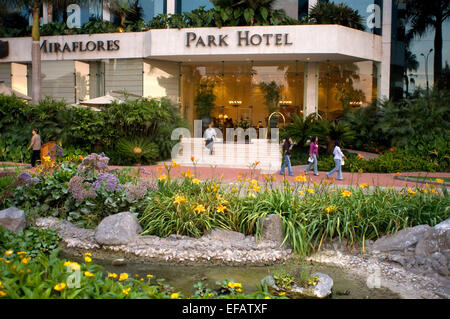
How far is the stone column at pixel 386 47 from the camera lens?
2628 centimetres

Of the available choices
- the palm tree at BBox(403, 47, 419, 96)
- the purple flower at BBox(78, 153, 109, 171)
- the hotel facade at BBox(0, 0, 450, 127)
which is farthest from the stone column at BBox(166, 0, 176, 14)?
the purple flower at BBox(78, 153, 109, 171)

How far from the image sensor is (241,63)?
1120 inches

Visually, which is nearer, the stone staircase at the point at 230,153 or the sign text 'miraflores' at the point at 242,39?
the stone staircase at the point at 230,153

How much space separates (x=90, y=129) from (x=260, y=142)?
9.22 m

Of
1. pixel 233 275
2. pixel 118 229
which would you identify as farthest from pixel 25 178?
pixel 233 275

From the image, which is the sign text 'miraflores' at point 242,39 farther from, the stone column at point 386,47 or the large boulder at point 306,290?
the large boulder at point 306,290

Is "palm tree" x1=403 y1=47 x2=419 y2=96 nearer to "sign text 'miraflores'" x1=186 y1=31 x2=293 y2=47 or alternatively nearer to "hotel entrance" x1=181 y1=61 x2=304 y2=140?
"hotel entrance" x1=181 y1=61 x2=304 y2=140

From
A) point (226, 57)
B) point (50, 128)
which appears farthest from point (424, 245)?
point (226, 57)

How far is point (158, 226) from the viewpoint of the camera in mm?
7090

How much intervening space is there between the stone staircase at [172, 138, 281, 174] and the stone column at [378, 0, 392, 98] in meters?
8.51

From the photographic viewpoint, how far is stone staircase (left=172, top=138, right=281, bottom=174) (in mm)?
20781

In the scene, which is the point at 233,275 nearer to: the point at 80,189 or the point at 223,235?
the point at 223,235

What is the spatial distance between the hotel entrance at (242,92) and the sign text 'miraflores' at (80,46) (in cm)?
487

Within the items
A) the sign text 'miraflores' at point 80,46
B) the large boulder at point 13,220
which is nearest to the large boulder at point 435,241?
the large boulder at point 13,220
